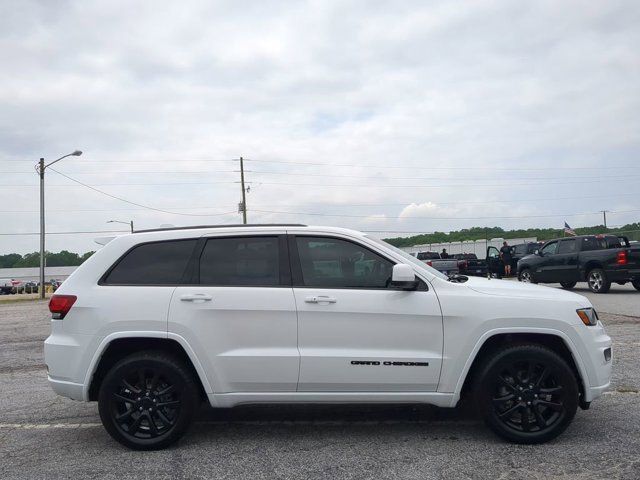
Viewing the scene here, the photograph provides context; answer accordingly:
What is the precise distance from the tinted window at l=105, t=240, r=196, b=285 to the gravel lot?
1.35m

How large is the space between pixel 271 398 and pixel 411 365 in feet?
3.64

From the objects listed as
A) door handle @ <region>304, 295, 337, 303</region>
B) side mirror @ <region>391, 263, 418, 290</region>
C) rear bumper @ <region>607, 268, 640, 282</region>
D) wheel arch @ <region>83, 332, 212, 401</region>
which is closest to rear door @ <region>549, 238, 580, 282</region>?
rear bumper @ <region>607, 268, 640, 282</region>

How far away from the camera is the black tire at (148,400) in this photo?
4.46 meters

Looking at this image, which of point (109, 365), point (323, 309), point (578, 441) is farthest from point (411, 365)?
point (109, 365)

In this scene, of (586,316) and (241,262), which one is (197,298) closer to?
(241,262)

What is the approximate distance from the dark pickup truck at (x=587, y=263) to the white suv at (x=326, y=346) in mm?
13838

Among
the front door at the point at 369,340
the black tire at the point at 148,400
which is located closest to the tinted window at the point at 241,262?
the front door at the point at 369,340

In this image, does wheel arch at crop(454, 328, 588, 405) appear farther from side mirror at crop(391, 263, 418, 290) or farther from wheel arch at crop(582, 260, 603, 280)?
wheel arch at crop(582, 260, 603, 280)

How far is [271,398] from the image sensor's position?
4484 mm

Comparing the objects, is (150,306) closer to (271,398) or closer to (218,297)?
(218,297)

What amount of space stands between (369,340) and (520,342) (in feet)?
3.92

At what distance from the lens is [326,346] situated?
4.43 metres

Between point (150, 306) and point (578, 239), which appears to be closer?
point (150, 306)

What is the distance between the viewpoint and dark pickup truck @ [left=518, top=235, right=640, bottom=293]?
16.8 metres
